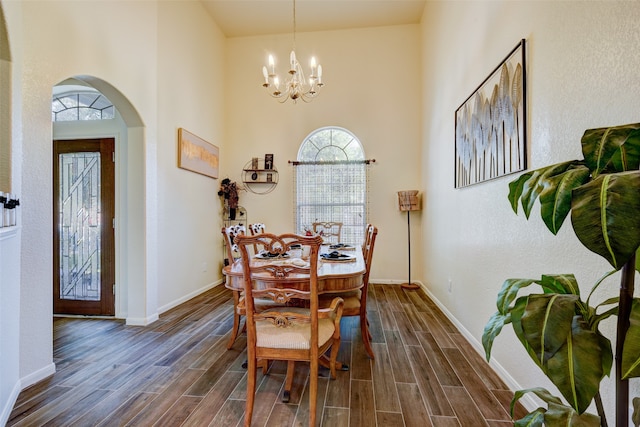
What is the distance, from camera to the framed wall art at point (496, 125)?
1840mm

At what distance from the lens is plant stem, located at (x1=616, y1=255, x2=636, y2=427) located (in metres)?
0.73

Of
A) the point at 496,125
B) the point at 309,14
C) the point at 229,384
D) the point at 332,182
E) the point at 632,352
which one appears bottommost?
the point at 229,384

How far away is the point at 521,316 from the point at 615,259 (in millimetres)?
274

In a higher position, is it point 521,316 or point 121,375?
point 521,316

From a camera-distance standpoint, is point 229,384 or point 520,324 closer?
point 520,324

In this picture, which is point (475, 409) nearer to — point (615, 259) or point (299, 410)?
point (299, 410)

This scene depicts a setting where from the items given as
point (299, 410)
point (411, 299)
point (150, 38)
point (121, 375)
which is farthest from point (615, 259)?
point (150, 38)

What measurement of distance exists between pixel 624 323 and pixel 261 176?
4792mm

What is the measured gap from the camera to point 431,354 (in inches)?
93.9

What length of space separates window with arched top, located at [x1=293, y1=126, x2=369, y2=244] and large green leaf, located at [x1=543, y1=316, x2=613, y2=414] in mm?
4188

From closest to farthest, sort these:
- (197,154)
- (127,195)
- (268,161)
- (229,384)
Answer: (229,384) < (127,195) < (197,154) < (268,161)

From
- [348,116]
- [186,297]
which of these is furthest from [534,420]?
[348,116]

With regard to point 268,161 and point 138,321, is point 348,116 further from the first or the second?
A: point 138,321

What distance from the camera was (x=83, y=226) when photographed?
333 cm
